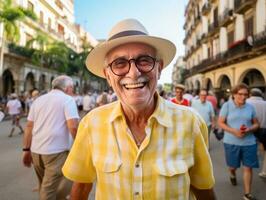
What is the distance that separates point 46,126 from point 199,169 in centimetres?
256

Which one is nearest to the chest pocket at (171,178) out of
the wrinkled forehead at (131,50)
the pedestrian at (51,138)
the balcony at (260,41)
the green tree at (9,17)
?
the wrinkled forehead at (131,50)

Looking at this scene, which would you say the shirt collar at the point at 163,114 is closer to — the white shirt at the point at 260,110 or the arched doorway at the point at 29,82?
the white shirt at the point at 260,110

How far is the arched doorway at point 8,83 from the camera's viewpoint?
94.1 ft

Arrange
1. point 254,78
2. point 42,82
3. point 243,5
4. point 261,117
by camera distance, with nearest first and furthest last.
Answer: point 261,117, point 243,5, point 254,78, point 42,82

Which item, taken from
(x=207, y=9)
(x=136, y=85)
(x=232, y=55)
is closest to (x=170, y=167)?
(x=136, y=85)

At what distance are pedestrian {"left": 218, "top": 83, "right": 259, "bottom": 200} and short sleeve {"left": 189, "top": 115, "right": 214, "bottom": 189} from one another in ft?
10.6

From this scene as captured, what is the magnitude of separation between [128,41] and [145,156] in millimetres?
712

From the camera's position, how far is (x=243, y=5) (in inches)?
792

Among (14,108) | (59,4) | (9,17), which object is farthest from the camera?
(59,4)

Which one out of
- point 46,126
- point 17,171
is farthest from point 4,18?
point 46,126

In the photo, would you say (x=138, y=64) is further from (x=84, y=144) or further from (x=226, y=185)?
(x=226, y=185)

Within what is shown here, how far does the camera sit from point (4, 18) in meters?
21.2

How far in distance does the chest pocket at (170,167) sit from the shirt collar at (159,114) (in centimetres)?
23

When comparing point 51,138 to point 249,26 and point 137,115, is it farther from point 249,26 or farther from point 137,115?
point 249,26
